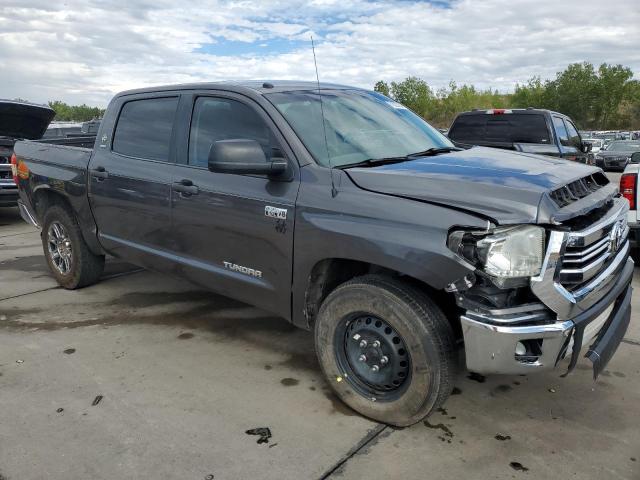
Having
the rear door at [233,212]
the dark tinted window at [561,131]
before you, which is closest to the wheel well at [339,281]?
the rear door at [233,212]

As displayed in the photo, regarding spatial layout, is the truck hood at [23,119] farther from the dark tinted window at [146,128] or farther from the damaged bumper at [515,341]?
the damaged bumper at [515,341]

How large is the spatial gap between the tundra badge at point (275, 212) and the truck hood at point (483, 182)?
0.45 metres

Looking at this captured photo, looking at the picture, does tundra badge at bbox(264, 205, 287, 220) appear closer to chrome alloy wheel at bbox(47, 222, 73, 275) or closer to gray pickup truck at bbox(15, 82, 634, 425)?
gray pickup truck at bbox(15, 82, 634, 425)

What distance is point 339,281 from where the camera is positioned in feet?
10.5

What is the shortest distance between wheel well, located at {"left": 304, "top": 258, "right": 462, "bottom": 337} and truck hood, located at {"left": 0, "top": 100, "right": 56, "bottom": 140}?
6.62m

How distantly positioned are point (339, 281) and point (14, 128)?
735 cm

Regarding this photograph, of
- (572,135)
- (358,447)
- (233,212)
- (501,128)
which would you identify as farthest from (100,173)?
(572,135)

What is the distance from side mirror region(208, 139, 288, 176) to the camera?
3.02 m

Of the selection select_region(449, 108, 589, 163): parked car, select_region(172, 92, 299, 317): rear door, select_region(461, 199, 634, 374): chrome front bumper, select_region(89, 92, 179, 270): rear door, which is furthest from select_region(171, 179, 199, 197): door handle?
select_region(449, 108, 589, 163): parked car

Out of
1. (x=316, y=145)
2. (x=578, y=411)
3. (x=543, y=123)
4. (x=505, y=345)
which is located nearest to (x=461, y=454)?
(x=505, y=345)

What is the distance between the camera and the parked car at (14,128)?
7941 mm

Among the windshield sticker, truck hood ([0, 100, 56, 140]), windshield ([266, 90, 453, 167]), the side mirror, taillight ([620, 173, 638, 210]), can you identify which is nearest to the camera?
the side mirror

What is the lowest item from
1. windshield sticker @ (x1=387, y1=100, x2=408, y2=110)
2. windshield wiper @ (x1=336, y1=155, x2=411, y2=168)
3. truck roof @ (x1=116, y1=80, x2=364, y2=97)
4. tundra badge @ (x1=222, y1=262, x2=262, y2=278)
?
tundra badge @ (x1=222, y1=262, x2=262, y2=278)

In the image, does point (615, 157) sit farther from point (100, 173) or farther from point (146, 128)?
point (100, 173)
